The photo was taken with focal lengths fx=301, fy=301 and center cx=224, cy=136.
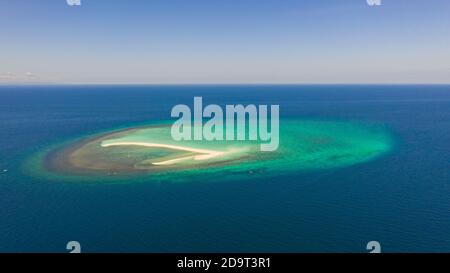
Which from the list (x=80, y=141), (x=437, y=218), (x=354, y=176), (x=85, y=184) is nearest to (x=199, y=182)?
(x=85, y=184)

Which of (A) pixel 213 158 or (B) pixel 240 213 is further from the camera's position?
(A) pixel 213 158

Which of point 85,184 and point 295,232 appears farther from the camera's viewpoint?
point 85,184

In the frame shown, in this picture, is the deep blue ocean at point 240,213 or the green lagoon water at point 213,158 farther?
the green lagoon water at point 213,158

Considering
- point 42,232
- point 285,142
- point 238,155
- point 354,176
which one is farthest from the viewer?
point 285,142

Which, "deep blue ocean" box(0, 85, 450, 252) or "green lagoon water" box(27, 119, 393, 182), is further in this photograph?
"green lagoon water" box(27, 119, 393, 182)

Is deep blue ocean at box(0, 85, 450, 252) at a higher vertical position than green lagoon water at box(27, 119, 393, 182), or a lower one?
lower

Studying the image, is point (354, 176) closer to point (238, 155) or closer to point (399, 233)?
point (399, 233)

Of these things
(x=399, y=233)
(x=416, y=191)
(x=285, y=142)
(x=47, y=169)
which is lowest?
(x=399, y=233)

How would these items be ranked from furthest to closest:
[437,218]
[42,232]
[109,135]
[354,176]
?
1. [109,135]
2. [354,176]
3. [437,218]
4. [42,232]

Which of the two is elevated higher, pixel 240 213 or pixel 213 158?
pixel 213 158

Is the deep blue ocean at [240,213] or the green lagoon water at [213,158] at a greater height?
the green lagoon water at [213,158]

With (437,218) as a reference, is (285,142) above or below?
above
